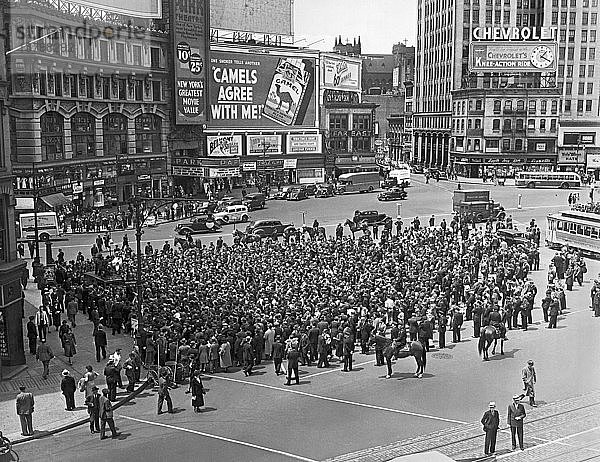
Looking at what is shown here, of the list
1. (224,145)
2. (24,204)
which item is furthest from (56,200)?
(224,145)

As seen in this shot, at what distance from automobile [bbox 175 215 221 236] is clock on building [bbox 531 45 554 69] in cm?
5688

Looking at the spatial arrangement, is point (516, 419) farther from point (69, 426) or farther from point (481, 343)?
point (69, 426)

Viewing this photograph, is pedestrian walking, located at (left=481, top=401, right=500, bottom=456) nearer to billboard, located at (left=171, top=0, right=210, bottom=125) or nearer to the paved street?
the paved street

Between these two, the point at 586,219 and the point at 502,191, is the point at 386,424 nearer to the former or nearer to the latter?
the point at 586,219

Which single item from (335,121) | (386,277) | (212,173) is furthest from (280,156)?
(386,277)

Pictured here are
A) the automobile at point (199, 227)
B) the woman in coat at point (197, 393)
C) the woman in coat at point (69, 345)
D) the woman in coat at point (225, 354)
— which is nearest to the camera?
the woman in coat at point (197, 393)

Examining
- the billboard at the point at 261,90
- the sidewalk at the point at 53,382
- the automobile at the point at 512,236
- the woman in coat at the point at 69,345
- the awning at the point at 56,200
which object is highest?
the billboard at the point at 261,90

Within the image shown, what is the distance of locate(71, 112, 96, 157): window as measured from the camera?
191ft

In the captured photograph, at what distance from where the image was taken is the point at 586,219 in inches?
1677

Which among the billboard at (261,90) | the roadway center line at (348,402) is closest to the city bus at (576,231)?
the roadway center line at (348,402)

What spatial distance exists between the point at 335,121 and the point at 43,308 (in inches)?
2878

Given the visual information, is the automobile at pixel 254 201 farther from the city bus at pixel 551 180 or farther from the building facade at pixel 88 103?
the city bus at pixel 551 180

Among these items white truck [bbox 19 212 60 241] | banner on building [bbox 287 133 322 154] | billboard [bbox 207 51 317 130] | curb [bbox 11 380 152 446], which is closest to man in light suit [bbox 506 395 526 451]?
curb [bbox 11 380 152 446]

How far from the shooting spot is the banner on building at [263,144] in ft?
257
